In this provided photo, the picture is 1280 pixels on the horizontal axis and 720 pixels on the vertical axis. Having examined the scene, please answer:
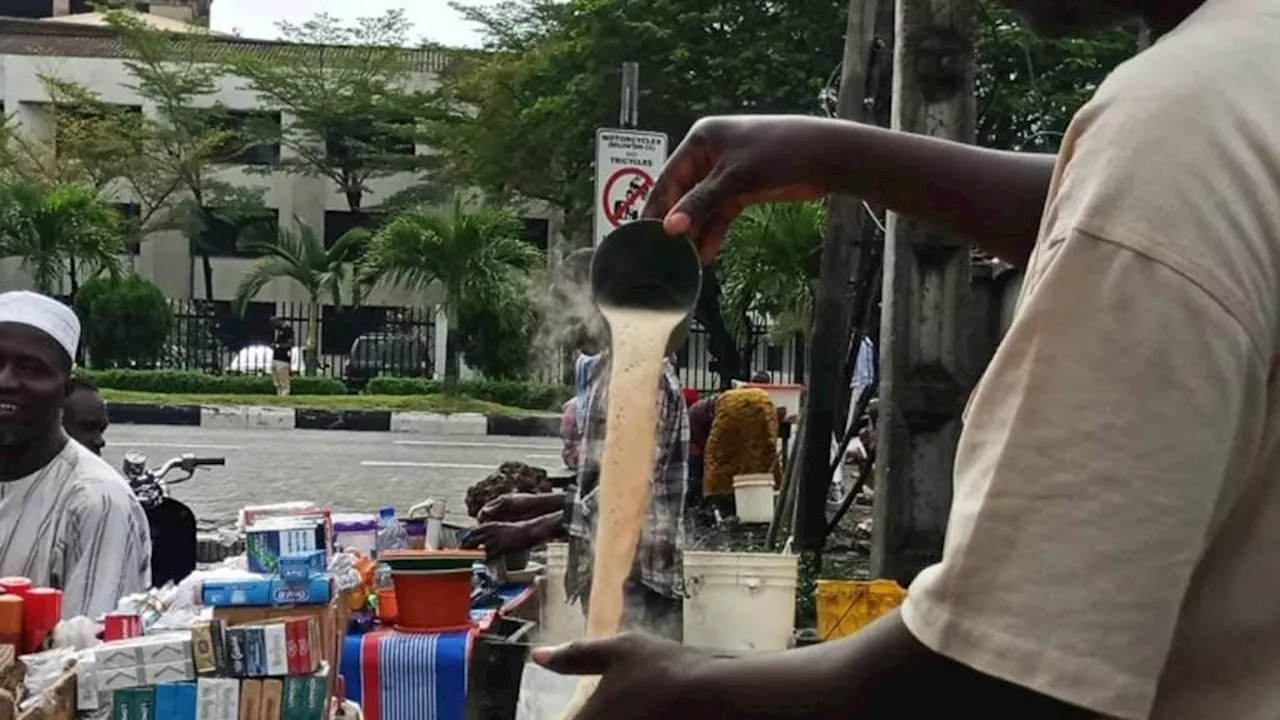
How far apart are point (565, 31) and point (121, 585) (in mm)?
21901

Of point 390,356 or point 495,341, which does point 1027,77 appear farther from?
point 390,356

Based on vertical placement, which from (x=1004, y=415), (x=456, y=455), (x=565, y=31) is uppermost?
(x=565, y=31)

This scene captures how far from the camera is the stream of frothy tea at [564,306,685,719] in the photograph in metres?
1.67

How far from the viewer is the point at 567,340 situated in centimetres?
374

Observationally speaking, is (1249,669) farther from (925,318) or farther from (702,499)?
(702,499)

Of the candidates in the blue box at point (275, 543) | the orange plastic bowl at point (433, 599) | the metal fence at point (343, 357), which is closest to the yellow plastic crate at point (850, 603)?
the orange plastic bowl at point (433, 599)

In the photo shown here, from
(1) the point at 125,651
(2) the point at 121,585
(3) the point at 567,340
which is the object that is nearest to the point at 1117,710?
(1) the point at 125,651

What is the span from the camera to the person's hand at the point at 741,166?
1.75 meters

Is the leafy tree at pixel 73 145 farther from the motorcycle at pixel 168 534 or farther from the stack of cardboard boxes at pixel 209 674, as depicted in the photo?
the stack of cardboard boxes at pixel 209 674

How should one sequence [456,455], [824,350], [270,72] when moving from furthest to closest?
[270,72], [456,455], [824,350]

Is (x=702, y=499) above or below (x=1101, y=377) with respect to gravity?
below

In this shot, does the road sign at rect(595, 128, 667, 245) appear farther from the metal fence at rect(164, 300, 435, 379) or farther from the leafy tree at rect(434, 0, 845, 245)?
the metal fence at rect(164, 300, 435, 379)

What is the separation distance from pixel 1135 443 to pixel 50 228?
88.5 feet

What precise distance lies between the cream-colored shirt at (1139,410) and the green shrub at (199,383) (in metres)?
22.6
